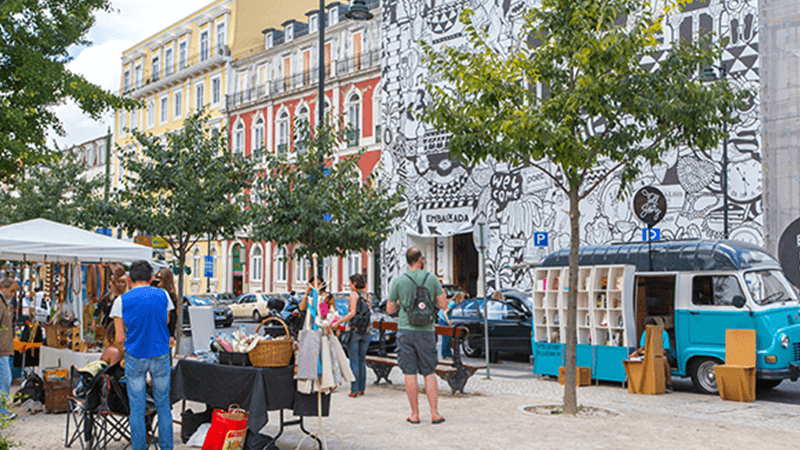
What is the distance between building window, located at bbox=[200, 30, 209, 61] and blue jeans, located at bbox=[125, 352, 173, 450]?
154 ft

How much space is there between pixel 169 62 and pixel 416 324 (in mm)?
51532

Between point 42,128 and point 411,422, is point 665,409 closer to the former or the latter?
point 411,422

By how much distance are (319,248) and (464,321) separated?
4146mm

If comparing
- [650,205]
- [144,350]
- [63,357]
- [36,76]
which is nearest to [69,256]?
[63,357]

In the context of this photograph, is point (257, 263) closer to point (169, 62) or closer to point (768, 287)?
point (169, 62)

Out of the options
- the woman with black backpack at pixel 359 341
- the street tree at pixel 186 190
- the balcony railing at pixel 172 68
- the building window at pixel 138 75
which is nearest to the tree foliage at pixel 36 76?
the street tree at pixel 186 190

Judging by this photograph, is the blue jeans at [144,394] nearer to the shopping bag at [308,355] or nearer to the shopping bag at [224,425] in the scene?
the shopping bag at [224,425]

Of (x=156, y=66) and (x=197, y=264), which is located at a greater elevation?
(x=156, y=66)

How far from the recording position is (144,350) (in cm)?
745

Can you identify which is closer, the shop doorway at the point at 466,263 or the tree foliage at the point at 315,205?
the tree foliage at the point at 315,205

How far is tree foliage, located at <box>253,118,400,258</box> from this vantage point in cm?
1977

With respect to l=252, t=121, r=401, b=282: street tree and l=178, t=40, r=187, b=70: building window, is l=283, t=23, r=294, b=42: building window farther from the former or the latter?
l=252, t=121, r=401, b=282: street tree

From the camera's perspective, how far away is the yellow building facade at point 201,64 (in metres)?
49.8

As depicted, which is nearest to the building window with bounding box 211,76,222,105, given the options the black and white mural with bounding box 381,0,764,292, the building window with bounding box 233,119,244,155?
the building window with bounding box 233,119,244,155
